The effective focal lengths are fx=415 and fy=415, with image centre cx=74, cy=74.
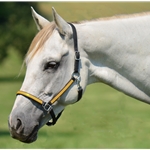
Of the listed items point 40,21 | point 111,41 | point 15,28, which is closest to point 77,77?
point 111,41

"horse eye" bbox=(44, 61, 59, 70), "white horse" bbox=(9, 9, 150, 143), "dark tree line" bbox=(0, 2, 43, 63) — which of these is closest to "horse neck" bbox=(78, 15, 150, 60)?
"white horse" bbox=(9, 9, 150, 143)

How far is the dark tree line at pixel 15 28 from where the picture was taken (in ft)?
107

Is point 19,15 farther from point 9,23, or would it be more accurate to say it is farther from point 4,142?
point 4,142

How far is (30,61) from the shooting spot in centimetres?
470

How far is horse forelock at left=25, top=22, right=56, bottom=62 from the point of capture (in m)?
4.72

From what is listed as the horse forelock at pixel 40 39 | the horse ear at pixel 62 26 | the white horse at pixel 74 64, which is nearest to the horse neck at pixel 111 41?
the white horse at pixel 74 64

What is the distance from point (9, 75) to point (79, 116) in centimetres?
2567

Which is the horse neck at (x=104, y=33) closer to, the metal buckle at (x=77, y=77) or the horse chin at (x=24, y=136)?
the metal buckle at (x=77, y=77)

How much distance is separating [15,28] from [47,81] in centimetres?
2919

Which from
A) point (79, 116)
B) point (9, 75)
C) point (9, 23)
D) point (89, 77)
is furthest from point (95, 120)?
point (9, 75)

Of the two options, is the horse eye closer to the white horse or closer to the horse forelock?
the white horse

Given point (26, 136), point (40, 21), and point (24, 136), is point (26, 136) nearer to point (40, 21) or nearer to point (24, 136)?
point (24, 136)

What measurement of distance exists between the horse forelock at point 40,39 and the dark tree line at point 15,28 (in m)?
27.3

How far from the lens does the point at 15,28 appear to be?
33281mm
